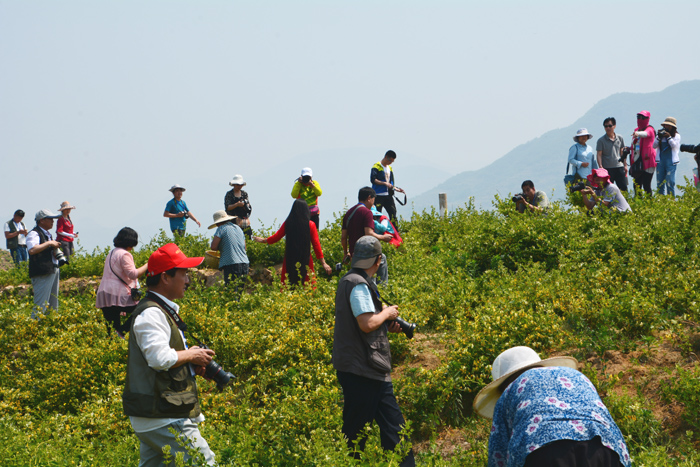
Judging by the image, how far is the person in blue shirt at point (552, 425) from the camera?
255cm

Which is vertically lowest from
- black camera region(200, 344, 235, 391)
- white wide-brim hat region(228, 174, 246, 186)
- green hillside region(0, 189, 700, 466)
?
green hillside region(0, 189, 700, 466)

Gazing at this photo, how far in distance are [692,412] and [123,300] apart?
6.71 metres

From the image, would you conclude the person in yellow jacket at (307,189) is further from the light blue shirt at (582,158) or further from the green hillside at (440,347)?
the light blue shirt at (582,158)

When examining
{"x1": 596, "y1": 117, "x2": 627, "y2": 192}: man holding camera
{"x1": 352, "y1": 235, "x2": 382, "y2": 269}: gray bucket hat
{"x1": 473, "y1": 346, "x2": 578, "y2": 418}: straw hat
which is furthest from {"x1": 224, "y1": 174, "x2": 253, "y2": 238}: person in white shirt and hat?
{"x1": 473, "y1": 346, "x2": 578, "y2": 418}: straw hat

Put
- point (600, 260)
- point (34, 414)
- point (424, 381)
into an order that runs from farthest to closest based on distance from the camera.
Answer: point (600, 260)
point (34, 414)
point (424, 381)

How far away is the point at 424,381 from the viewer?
19.8 ft

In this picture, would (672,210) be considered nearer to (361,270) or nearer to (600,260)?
(600,260)

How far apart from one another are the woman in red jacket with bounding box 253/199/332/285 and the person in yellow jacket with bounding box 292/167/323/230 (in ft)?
6.66

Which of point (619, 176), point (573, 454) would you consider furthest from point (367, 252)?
point (619, 176)

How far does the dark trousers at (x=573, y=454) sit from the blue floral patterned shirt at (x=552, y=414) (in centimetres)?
2

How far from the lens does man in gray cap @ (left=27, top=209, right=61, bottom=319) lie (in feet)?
31.1

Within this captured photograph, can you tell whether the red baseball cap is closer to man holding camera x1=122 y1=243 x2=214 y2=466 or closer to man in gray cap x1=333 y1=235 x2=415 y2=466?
man holding camera x1=122 y1=243 x2=214 y2=466

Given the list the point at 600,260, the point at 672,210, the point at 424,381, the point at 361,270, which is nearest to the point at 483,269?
the point at 600,260

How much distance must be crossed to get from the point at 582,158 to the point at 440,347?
6179mm
